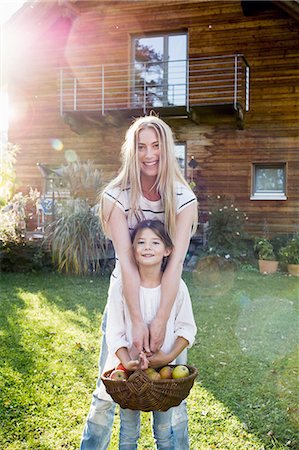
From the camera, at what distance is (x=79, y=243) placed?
8562 mm

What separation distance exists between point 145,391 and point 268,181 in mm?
10585

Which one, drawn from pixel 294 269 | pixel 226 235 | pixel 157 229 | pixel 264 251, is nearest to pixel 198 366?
pixel 157 229

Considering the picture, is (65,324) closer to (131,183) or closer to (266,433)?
(266,433)

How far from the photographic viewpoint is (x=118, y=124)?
12.8 m

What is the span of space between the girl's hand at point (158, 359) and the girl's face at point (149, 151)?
88 centimetres

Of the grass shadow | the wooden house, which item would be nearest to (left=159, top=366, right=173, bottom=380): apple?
the grass shadow

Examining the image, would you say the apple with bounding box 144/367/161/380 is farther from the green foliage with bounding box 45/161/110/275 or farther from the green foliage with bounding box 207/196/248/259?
the green foliage with bounding box 207/196/248/259

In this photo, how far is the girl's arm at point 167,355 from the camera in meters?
2.28

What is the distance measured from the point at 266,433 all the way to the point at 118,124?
1061 cm

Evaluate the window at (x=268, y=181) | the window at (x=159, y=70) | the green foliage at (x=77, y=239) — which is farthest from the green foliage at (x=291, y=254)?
the window at (x=159, y=70)

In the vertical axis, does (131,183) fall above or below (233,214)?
above

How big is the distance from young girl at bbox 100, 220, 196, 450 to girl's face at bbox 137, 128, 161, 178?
0.91 feet

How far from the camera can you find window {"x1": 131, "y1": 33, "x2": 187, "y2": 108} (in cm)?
1238

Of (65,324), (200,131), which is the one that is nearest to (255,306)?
(65,324)
